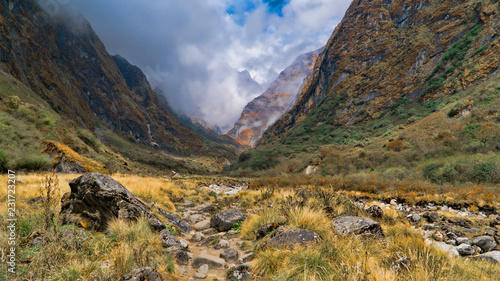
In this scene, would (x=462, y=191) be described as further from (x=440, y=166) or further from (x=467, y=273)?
(x=467, y=273)

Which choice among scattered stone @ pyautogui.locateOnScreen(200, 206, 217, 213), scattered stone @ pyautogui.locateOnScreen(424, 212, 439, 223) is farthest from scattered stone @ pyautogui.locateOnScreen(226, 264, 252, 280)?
scattered stone @ pyautogui.locateOnScreen(424, 212, 439, 223)

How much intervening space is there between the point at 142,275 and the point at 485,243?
7.62 m

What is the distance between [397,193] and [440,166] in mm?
6893

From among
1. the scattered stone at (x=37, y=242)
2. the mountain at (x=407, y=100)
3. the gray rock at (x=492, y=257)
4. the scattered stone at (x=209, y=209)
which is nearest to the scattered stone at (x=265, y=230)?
the gray rock at (x=492, y=257)

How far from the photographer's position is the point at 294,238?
4199mm

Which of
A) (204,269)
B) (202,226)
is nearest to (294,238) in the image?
(204,269)

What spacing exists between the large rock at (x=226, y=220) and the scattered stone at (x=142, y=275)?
4.50 meters

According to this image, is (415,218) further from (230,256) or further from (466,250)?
(230,256)

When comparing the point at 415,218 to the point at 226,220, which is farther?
the point at 415,218

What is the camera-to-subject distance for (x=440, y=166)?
15758 mm

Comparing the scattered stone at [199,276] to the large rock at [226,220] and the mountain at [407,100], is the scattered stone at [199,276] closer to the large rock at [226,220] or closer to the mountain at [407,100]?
the large rock at [226,220]

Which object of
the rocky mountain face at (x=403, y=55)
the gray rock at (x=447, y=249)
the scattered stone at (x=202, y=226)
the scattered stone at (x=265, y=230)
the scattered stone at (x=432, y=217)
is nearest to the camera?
the gray rock at (x=447, y=249)

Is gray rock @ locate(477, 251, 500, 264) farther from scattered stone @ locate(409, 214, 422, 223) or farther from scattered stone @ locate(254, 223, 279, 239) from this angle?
scattered stone @ locate(254, 223, 279, 239)

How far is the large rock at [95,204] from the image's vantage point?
15.5ft
